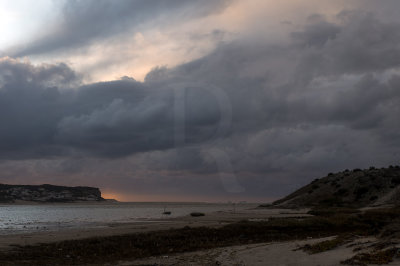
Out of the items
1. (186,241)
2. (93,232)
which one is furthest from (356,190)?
(186,241)

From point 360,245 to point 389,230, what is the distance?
4.27 metres

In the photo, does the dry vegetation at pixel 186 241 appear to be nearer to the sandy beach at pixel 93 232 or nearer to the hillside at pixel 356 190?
the sandy beach at pixel 93 232

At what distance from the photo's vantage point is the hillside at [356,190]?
73162 mm

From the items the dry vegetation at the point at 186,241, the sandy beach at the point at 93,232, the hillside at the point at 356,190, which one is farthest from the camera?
the hillside at the point at 356,190

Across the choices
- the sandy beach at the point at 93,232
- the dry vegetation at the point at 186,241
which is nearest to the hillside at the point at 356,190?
the sandy beach at the point at 93,232

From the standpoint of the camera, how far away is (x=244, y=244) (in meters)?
28.8

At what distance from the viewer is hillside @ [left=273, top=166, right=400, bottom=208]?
7316cm

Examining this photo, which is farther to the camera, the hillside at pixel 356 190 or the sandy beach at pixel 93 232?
the hillside at pixel 356 190

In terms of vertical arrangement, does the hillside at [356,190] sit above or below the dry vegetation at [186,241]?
above

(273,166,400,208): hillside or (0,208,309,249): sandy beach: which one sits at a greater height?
(273,166,400,208): hillside

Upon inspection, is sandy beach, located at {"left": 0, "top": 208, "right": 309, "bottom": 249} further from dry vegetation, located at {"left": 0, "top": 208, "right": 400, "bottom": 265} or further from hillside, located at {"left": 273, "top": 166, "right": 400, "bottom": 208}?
hillside, located at {"left": 273, "top": 166, "right": 400, "bottom": 208}

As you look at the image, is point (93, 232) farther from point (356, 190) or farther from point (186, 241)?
point (356, 190)

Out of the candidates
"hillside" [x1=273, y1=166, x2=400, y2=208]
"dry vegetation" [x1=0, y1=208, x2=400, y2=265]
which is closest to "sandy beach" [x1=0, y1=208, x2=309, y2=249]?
"dry vegetation" [x1=0, y1=208, x2=400, y2=265]

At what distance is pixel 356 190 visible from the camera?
8056 centimetres
